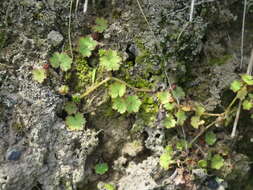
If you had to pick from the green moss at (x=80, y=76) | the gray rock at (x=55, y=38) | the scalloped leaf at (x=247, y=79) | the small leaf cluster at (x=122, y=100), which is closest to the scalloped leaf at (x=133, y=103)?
the small leaf cluster at (x=122, y=100)

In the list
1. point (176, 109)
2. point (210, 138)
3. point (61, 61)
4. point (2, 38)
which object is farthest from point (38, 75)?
point (210, 138)

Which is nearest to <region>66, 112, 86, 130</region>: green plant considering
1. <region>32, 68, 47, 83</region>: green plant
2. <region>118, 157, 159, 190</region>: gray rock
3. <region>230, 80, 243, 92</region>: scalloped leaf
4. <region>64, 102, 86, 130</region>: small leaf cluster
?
<region>64, 102, 86, 130</region>: small leaf cluster

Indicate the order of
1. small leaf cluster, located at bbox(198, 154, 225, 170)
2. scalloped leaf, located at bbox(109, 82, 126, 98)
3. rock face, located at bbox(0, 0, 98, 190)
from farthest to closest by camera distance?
1. small leaf cluster, located at bbox(198, 154, 225, 170)
2. scalloped leaf, located at bbox(109, 82, 126, 98)
3. rock face, located at bbox(0, 0, 98, 190)

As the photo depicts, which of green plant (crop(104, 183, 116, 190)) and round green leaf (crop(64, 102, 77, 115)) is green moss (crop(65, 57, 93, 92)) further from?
green plant (crop(104, 183, 116, 190))

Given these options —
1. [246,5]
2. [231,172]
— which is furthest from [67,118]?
[246,5]

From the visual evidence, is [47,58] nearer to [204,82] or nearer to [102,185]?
[102,185]

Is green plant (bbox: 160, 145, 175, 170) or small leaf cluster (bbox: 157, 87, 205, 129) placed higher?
small leaf cluster (bbox: 157, 87, 205, 129)
